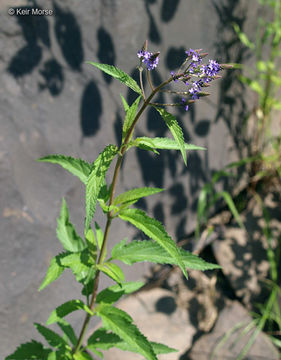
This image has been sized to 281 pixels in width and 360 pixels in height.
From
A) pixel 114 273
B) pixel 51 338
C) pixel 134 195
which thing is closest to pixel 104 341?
pixel 51 338

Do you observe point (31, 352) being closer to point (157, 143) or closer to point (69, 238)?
point (69, 238)

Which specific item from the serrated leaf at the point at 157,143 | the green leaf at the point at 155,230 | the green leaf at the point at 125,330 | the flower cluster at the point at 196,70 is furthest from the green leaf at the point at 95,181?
the green leaf at the point at 125,330

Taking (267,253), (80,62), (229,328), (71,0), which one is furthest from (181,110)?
(229,328)

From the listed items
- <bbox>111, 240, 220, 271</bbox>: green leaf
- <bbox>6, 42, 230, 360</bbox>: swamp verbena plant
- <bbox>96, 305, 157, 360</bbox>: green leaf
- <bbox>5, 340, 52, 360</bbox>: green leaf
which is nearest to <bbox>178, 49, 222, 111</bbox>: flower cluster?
<bbox>6, 42, 230, 360</bbox>: swamp verbena plant

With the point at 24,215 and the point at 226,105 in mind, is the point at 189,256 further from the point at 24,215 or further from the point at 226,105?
the point at 226,105

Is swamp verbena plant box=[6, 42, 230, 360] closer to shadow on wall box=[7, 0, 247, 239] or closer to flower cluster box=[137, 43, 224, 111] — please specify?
flower cluster box=[137, 43, 224, 111]
